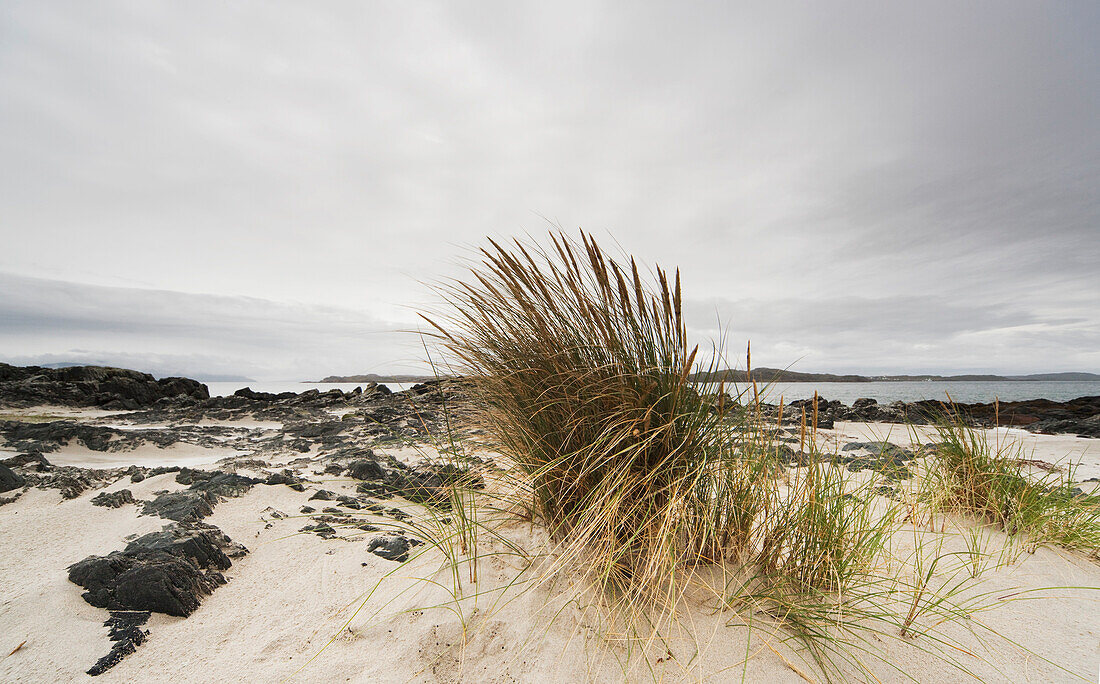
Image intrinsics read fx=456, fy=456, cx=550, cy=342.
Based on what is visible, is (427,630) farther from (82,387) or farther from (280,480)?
(82,387)

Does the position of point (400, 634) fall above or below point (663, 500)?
below

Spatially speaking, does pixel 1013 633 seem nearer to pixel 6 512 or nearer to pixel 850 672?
pixel 850 672

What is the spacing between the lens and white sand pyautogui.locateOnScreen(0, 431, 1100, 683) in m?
1.47

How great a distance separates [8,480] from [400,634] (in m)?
3.19

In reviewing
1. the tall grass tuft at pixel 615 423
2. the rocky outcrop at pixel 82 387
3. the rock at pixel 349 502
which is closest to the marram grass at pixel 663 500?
the tall grass tuft at pixel 615 423

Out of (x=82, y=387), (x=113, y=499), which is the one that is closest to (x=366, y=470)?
(x=113, y=499)

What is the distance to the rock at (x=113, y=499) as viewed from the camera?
109 inches

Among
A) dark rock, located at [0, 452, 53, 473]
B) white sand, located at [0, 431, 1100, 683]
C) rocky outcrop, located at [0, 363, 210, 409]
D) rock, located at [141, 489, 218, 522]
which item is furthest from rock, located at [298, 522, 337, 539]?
rocky outcrop, located at [0, 363, 210, 409]

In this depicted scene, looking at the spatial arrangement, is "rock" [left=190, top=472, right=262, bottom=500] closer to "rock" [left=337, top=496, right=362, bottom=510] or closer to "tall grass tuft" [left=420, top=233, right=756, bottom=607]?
"rock" [left=337, top=496, right=362, bottom=510]

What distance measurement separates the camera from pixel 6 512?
2.64m

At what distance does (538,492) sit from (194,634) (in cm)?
139

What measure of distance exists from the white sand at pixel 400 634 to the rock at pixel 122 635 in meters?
0.03

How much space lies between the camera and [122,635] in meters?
1.68

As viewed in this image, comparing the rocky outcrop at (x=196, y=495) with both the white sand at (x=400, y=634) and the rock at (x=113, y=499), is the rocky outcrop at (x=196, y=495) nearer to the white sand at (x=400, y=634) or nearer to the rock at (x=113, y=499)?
the rock at (x=113, y=499)
